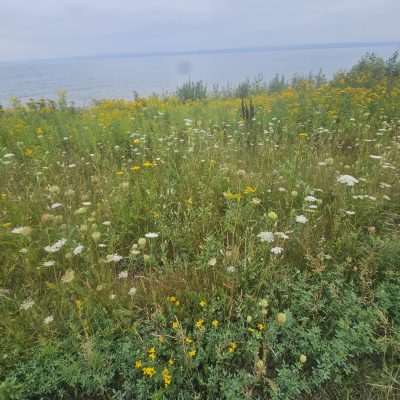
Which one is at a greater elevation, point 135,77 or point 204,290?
point 204,290

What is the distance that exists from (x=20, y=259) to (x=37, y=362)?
2.78 feet

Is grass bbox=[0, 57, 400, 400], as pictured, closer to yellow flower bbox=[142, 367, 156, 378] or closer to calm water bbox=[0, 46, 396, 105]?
yellow flower bbox=[142, 367, 156, 378]

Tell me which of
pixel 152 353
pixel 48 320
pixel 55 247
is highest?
pixel 55 247


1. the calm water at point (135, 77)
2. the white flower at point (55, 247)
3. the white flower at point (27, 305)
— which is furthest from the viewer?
the calm water at point (135, 77)

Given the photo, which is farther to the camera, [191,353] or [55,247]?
[55,247]

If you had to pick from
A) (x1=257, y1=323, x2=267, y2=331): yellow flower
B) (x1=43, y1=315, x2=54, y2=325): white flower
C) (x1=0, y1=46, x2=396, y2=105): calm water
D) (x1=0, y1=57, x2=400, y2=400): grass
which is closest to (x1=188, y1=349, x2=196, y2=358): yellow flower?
(x1=0, y1=57, x2=400, y2=400): grass

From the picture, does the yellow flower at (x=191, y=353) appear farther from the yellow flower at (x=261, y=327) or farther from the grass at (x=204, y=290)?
the yellow flower at (x=261, y=327)

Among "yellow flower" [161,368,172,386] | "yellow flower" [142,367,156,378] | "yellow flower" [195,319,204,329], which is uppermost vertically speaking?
"yellow flower" [195,319,204,329]

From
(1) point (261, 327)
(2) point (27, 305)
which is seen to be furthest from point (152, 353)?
(2) point (27, 305)

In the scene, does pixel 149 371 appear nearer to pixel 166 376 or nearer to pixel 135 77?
pixel 166 376

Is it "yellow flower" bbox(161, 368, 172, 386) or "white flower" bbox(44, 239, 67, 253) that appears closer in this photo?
"yellow flower" bbox(161, 368, 172, 386)

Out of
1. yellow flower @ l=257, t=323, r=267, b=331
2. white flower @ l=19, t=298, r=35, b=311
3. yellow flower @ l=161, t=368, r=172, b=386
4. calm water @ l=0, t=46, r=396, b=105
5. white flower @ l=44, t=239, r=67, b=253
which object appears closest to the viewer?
yellow flower @ l=161, t=368, r=172, b=386

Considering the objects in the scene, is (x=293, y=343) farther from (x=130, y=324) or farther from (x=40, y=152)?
(x=40, y=152)

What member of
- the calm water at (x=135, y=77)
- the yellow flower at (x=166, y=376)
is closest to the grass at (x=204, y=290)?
the yellow flower at (x=166, y=376)
